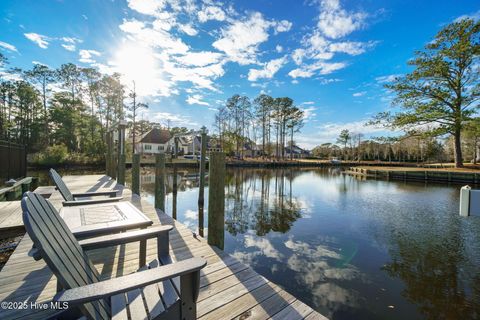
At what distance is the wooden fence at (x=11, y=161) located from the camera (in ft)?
26.3

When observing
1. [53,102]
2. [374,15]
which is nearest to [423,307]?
[374,15]

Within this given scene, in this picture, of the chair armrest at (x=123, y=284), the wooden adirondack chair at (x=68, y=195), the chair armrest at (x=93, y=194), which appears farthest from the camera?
the chair armrest at (x=93, y=194)

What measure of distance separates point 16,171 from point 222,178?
11.6m

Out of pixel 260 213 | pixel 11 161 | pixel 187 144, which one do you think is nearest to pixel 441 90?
pixel 260 213

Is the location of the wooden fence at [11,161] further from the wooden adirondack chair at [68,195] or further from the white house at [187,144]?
the white house at [187,144]

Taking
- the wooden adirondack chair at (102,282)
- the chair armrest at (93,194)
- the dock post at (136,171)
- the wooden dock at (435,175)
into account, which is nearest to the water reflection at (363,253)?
the dock post at (136,171)

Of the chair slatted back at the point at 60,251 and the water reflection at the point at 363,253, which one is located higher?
the chair slatted back at the point at 60,251

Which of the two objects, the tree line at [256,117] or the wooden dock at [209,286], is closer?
the wooden dock at [209,286]

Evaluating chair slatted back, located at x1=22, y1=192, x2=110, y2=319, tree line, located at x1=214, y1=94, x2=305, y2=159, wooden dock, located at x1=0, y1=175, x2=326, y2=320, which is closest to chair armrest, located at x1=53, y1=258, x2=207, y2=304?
chair slatted back, located at x1=22, y1=192, x2=110, y2=319

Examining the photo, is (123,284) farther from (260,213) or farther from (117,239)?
(260,213)

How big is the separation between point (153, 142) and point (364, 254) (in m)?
42.4

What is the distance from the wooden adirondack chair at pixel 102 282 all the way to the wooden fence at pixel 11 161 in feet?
32.5

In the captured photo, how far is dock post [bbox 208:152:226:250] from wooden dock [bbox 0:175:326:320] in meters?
0.28

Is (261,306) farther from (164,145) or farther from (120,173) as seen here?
(164,145)
